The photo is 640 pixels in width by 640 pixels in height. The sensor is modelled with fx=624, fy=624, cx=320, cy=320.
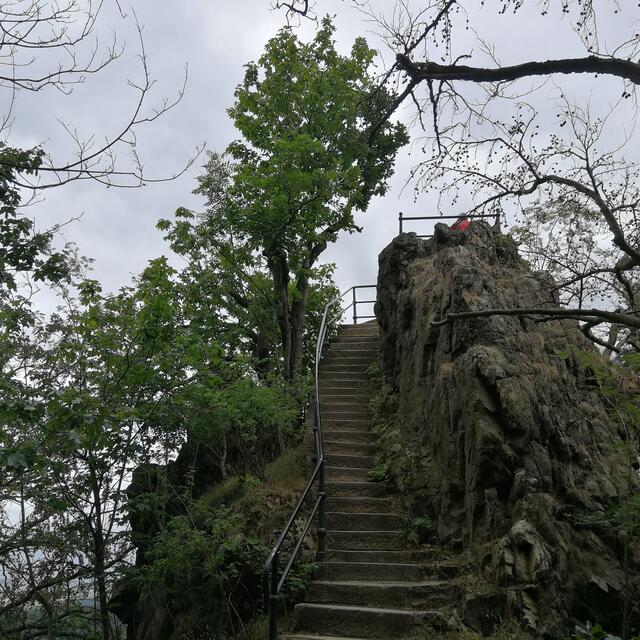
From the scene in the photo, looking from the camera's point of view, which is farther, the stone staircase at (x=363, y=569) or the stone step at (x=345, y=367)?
the stone step at (x=345, y=367)

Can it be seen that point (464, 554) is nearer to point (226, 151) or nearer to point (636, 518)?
point (636, 518)

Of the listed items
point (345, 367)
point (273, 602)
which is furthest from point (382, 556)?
point (345, 367)

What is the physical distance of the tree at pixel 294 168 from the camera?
13.4 m

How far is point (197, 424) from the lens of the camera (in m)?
10.1

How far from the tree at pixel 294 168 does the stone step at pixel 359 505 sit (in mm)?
5313

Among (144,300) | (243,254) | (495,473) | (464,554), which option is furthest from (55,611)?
(243,254)

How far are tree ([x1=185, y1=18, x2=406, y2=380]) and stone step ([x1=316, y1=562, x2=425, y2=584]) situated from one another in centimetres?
666

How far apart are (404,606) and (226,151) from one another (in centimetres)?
1237

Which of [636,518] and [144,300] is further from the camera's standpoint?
[144,300]

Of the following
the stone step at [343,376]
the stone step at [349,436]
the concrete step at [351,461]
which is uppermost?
the stone step at [343,376]

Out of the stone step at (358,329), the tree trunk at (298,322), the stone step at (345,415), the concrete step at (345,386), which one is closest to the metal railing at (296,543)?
the stone step at (345,415)

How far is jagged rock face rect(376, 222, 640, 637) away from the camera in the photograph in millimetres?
6543

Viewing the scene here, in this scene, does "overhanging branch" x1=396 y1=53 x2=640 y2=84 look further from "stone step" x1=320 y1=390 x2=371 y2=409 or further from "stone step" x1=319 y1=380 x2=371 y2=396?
"stone step" x1=319 y1=380 x2=371 y2=396

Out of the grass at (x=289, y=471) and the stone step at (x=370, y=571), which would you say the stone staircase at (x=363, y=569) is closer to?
the stone step at (x=370, y=571)
